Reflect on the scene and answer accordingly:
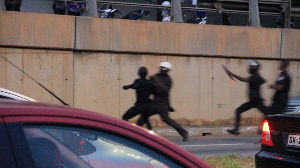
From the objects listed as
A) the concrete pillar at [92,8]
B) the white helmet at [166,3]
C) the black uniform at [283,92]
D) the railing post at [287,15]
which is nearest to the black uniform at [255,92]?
the black uniform at [283,92]

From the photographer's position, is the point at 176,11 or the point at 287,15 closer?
the point at 176,11

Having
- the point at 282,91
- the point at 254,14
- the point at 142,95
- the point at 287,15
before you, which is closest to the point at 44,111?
the point at 142,95

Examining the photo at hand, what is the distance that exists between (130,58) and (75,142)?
13.4m

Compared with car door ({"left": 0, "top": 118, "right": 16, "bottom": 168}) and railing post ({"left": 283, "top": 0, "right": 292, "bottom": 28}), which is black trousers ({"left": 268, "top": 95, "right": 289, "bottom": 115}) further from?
car door ({"left": 0, "top": 118, "right": 16, "bottom": 168})

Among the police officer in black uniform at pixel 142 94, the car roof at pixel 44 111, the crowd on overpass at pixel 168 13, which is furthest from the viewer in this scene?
the crowd on overpass at pixel 168 13

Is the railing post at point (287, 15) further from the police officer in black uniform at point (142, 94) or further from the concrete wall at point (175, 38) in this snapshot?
the police officer in black uniform at point (142, 94)

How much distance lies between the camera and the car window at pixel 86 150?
2336 mm

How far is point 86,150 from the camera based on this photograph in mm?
2525

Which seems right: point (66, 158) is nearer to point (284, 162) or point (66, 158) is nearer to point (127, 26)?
point (284, 162)

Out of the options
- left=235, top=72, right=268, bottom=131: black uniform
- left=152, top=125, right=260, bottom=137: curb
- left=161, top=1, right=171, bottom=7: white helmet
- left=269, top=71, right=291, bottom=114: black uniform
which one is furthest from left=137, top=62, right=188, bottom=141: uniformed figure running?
left=161, top=1, right=171, bottom=7: white helmet

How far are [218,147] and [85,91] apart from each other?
507cm

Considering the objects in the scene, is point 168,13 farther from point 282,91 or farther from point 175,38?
point 282,91

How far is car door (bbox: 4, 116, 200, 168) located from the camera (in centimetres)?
225

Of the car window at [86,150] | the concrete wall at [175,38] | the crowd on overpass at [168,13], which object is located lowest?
the car window at [86,150]
